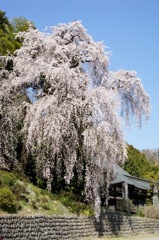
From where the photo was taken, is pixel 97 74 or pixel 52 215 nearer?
pixel 52 215

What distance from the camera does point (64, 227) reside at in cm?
1472

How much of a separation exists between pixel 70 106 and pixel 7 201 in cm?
582

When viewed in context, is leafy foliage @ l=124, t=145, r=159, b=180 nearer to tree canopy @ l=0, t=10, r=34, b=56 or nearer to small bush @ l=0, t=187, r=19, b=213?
tree canopy @ l=0, t=10, r=34, b=56

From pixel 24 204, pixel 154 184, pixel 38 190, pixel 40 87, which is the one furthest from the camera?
pixel 154 184

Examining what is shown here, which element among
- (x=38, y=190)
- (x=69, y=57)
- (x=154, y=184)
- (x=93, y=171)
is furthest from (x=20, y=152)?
(x=154, y=184)

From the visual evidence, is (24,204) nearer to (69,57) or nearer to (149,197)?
(69,57)

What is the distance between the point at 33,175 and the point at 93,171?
3.31m

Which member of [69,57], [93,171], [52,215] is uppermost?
[69,57]

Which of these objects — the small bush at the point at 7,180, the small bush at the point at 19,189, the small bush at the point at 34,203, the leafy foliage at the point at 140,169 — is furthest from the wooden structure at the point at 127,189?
the small bush at the point at 7,180

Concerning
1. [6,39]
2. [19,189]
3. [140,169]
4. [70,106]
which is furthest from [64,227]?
[140,169]

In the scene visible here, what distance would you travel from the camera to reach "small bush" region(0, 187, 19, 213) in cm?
1283

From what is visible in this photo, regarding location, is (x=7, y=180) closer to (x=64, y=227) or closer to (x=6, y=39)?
(x=64, y=227)

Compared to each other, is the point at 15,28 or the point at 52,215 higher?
the point at 15,28

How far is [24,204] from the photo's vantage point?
1412 cm
